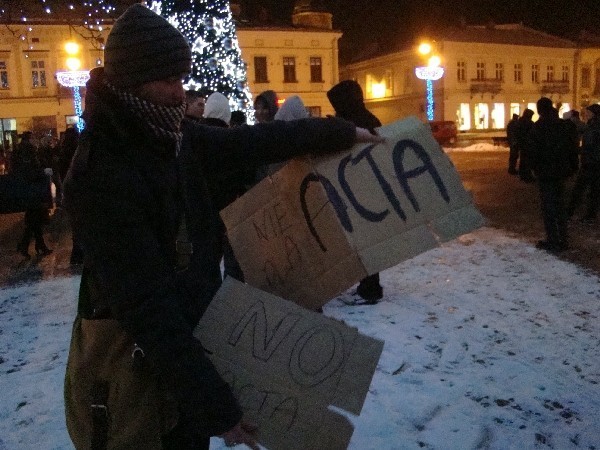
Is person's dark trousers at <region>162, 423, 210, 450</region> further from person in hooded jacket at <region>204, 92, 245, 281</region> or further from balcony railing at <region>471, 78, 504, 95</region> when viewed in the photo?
balcony railing at <region>471, 78, 504, 95</region>

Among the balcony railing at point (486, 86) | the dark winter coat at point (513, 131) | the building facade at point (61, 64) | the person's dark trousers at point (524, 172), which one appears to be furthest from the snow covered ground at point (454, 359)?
the balcony railing at point (486, 86)

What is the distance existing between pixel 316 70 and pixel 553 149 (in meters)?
40.0

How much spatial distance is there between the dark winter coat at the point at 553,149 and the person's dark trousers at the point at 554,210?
0.12 meters

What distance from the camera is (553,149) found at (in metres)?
7.46

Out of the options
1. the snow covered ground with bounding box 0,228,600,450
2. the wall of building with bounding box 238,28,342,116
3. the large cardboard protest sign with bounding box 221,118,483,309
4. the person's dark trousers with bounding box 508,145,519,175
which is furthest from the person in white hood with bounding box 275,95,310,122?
the wall of building with bounding box 238,28,342,116

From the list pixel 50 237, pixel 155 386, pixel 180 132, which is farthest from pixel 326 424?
pixel 50 237

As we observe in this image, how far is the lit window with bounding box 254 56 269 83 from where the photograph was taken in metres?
44.4

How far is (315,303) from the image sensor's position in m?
1.93

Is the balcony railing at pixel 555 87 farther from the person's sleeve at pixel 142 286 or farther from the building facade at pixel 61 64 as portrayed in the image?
the person's sleeve at pixel 142 286

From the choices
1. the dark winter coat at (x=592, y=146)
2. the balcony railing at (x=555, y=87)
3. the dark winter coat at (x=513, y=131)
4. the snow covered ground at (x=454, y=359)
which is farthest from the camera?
the balcony railing at (x=555, y=87)

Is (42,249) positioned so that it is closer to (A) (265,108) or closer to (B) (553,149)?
(A) (265,108)

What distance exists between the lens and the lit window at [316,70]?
149 feet

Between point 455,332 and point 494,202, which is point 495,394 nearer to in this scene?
point 455,332

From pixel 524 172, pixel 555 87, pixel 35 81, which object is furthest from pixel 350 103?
pixel 555 87
